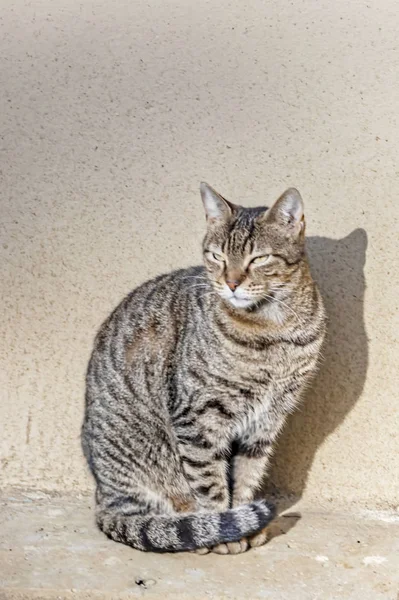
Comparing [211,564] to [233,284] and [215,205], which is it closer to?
[233,284]

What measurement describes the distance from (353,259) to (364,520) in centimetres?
109

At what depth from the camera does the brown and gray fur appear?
3176 mm

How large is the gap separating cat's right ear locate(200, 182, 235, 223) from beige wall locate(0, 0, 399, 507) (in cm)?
41

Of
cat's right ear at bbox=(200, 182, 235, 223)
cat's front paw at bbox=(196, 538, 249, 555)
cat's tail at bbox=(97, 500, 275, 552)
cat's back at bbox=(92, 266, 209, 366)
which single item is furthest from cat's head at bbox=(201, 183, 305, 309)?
cat's front paw at bbox=(196, 538, 249, 555)

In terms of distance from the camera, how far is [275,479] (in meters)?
3.80

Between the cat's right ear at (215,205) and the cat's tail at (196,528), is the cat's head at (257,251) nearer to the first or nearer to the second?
the cat's right ear at (215,205)

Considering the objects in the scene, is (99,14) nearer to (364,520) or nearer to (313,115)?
(313,115)

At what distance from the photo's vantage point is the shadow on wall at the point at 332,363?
142 inches

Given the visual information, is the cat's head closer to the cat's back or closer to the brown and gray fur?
the brown and gray fur

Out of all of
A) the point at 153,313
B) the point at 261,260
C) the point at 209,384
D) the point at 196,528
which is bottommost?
the point at 196,528

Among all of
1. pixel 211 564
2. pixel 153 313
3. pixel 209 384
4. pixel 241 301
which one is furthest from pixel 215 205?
pixel 211 564

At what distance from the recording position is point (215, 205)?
3266mm

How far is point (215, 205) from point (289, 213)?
0.29 metres

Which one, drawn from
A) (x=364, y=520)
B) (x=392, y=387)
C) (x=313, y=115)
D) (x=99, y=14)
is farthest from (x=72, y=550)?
(x=99, y=14)
